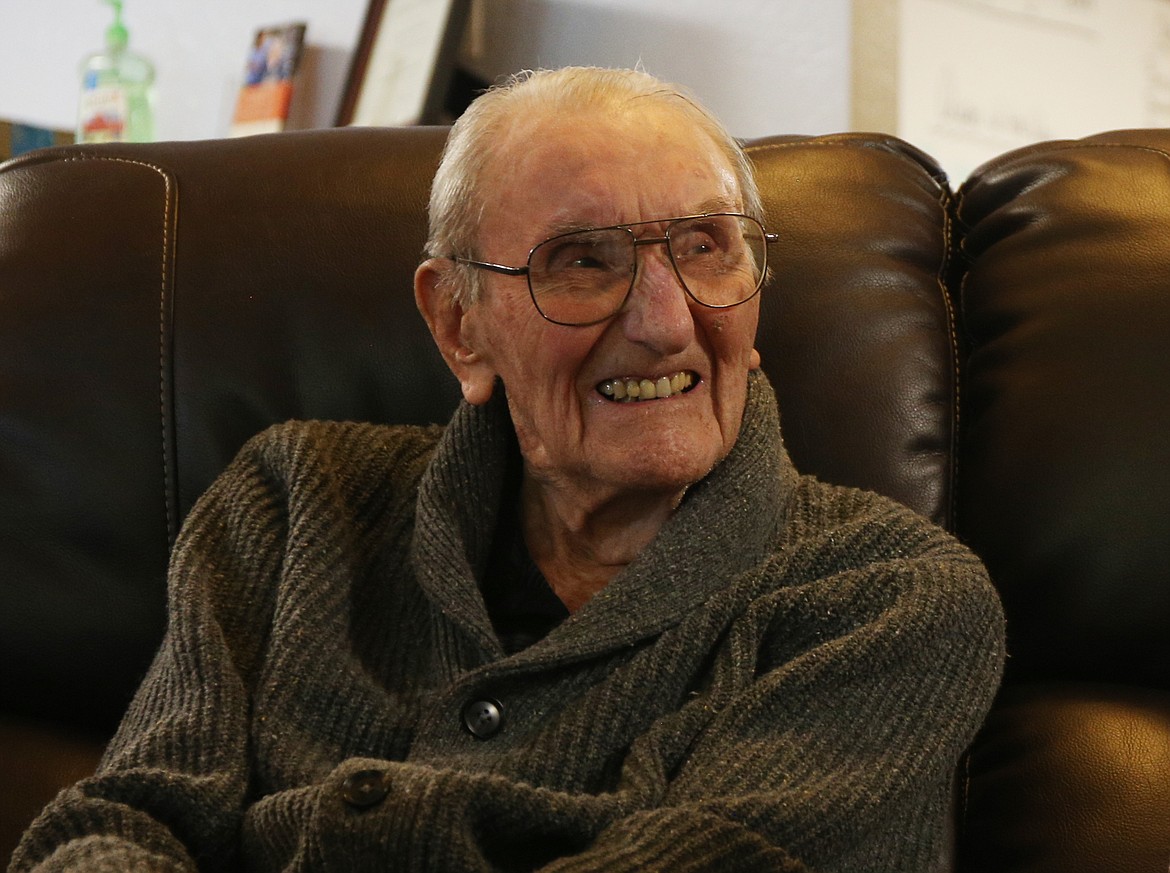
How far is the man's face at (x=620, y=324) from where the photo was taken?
1153mm

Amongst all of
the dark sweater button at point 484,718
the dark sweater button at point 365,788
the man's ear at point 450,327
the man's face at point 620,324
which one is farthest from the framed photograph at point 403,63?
the dark sweater button at point 365,788

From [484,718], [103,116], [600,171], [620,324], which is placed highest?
[600,171]

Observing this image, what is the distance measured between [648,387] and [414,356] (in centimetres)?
34

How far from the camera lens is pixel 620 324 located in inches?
46.0

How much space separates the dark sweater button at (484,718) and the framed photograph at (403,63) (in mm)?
1425

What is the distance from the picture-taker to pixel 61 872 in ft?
3.37

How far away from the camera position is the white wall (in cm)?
207

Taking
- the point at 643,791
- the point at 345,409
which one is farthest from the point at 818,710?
the point at 345,409

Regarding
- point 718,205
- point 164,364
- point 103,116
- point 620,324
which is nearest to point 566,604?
point 620,324

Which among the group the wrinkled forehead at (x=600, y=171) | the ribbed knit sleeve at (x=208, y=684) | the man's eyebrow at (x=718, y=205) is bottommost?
the ribbed knit sleeve at (x=208, y=684)

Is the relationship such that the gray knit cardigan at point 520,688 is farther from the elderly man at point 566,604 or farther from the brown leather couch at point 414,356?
the brown leather couch at point 414,356

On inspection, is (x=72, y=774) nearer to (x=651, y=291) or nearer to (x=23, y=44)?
(x=651, y=291)

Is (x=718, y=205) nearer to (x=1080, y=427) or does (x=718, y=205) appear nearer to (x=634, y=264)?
(x=634, y=264)

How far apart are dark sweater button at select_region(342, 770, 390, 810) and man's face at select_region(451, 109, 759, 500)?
1.09 ft
